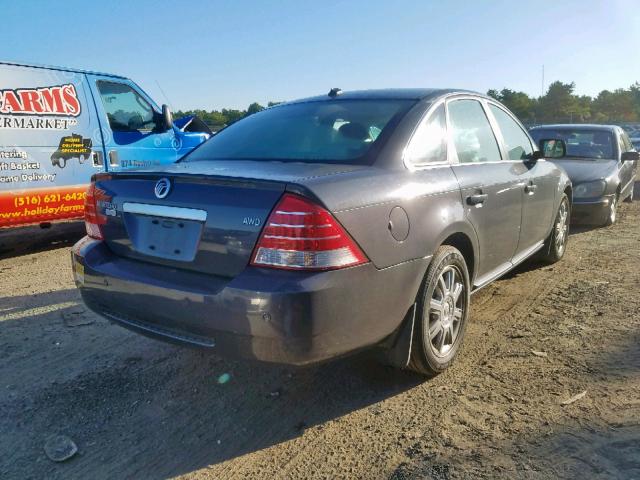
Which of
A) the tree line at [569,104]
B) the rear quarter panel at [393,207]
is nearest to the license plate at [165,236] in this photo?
the rear quarter panel at [393,207]

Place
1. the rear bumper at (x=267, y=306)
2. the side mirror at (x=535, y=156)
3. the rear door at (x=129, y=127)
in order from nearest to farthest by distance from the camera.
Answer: the rear bumper at (x=267, y=306), the side mirror at (x=535, y=156), the rear door at (x=129, y=127)

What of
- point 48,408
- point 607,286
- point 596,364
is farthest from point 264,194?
point 607,286

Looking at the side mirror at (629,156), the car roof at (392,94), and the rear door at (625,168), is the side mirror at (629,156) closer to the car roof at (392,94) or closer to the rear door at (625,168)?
the rear door at (625,168)

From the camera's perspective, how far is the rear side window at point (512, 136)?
4340mm

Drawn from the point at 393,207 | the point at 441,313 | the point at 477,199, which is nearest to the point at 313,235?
the point at 393,207

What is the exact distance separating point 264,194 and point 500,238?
212 cm

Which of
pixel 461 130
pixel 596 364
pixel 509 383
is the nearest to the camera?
pixel 509 383

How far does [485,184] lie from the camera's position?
11.8 ft

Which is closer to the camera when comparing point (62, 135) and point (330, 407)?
point (330, 407)

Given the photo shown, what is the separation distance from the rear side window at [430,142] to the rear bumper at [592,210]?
509 cm

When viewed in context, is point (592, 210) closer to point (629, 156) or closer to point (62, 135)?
point (629, 156)

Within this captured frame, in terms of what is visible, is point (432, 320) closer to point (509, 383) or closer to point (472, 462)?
point (509, 383)

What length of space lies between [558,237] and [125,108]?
5548mm

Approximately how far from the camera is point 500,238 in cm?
383
